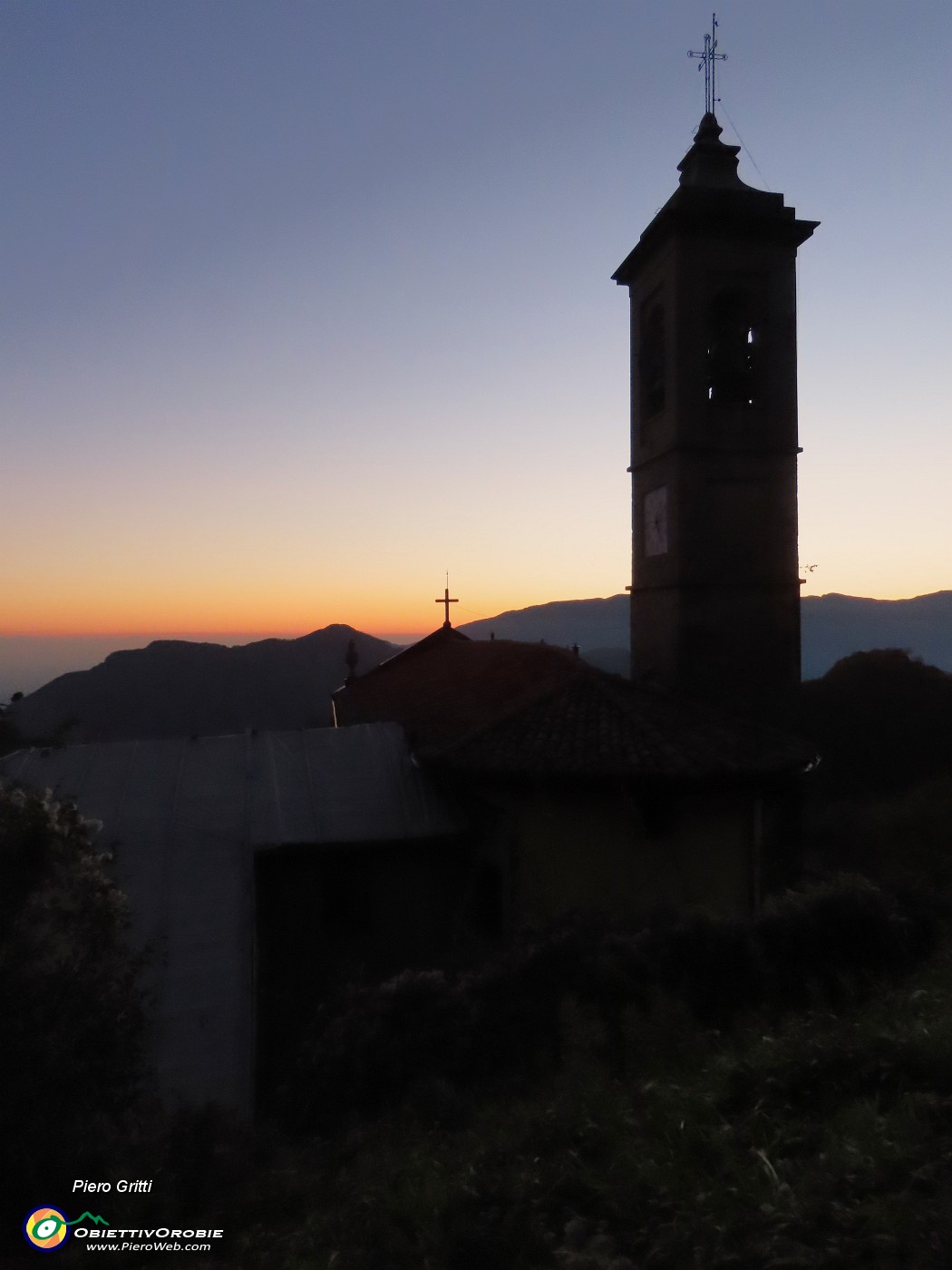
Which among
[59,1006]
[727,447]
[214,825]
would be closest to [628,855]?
[214,825]

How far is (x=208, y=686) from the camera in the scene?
82562mm

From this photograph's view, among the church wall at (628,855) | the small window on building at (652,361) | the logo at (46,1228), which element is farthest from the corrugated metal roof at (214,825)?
the small window on building at (652,361)

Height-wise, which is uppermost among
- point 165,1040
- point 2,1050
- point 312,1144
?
point 2,1050

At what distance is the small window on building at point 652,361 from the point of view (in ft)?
47.1

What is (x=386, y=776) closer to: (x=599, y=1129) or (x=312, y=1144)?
(x=312, y=1144)

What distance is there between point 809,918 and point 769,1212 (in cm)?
410

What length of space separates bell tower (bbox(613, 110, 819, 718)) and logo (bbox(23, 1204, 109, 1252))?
34.4 feet

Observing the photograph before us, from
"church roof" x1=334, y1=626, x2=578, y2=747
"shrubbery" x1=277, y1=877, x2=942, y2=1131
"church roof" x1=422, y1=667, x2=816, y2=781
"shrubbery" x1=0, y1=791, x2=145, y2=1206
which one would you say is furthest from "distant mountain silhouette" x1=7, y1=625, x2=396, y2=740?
"shrubbery" x1=0, y1=791, x2=145, y2=1206

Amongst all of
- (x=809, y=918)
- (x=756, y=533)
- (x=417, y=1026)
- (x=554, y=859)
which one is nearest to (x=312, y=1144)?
(x=417, y=1026)

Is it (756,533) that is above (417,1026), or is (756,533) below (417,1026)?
above

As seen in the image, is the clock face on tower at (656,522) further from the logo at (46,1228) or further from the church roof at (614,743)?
the logo at (46,1228)

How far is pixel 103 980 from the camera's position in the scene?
5.02m

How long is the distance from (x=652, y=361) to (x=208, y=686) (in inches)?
2922

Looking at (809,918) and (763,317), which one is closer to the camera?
(809,918)
